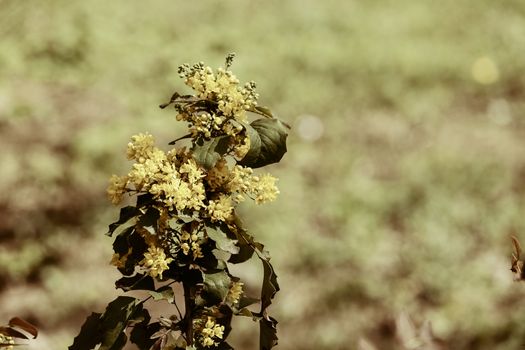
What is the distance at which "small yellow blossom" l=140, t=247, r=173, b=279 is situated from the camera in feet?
4.47

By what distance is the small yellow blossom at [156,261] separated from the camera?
136cm

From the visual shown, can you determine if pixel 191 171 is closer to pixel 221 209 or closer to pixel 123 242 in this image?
pixel 221 209

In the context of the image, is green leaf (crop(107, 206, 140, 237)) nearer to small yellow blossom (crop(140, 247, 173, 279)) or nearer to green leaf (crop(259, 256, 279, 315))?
small yellow blossom (crop(140, 247, 173, 279))

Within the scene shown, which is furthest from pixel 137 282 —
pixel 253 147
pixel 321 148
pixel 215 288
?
pixel 321 148

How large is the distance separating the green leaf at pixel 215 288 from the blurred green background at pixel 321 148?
64.0 inches

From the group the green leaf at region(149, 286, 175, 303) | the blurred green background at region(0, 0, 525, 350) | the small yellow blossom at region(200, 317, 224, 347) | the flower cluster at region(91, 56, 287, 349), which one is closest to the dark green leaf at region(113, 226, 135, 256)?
the flower cluster at region(91, 56, 287, 349)

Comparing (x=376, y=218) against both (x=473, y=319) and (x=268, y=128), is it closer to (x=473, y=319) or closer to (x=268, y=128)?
(x=473, y=319)

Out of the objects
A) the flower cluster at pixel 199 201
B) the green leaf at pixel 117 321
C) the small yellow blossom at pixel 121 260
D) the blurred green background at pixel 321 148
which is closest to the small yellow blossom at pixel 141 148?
the flower cluster at pixel 199 201

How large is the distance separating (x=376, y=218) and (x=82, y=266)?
1.70 metres

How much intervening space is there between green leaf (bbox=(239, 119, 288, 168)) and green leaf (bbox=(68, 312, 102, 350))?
0.47 meters

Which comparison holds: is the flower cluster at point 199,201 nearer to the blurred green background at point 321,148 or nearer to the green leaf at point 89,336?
the green leaf at point 89,336

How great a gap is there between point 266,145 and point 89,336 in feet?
1.84

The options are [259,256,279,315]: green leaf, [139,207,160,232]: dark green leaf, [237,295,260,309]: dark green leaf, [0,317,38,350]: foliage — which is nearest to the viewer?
[0,317,38,350]: foliage

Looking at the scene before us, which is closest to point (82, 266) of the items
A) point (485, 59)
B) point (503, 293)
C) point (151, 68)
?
point (151, 68)
